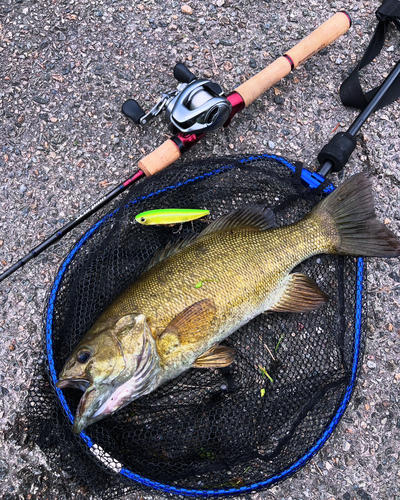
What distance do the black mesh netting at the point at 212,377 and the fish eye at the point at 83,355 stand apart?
0.27m

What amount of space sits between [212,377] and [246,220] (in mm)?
1039

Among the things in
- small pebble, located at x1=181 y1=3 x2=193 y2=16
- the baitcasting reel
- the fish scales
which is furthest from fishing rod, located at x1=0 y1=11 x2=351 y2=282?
small pebble, located at x1=181 y1=3 x2=193 y2=16

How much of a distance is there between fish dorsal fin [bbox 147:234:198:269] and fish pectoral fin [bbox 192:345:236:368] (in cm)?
61

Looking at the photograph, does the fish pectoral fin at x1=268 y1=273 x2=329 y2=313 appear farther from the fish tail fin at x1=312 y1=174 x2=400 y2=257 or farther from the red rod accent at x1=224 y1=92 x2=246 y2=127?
the red rod accent at x1=224 y1=92 x2=246 y2=127

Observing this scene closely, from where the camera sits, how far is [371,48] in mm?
2859

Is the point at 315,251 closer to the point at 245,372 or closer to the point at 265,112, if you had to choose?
the point at 245,372

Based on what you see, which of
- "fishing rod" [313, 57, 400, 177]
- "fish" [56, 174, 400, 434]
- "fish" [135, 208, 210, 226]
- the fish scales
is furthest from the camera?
"fishing rod" [313, 57, 400, 177]

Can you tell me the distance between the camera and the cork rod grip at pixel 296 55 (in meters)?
2.75

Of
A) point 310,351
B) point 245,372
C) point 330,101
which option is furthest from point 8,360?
point 330,101

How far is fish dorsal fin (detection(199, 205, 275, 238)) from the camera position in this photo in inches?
96.5

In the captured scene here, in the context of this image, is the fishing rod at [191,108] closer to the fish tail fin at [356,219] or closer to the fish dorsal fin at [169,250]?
the fish dorsal fin at [169,250]

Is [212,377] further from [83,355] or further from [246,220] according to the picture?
[246,220]

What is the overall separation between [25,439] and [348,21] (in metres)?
3.63

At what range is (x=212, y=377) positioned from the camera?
257 cm
